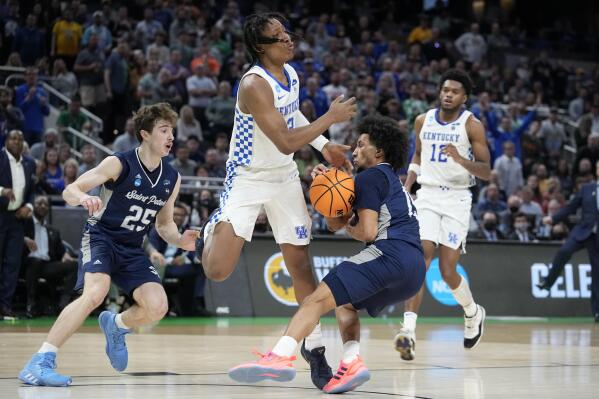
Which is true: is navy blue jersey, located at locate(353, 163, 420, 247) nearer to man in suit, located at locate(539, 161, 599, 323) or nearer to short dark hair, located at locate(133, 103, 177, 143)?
short dark hair, located at locate(133, 103, 177, 143)

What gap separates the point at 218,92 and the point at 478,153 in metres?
8.74

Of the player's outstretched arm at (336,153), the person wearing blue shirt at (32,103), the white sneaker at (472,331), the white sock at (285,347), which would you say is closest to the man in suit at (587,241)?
the white sneaker at (472,331)

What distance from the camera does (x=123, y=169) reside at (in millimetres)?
6762

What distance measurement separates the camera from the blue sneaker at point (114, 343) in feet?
21.8

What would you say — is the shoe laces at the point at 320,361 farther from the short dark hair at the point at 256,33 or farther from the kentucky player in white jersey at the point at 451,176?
the kentucky player in white jersey at the point at 451,176

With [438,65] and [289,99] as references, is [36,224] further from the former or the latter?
[438,65]

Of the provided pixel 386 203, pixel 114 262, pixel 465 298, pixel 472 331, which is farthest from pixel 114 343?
pixel 465 298

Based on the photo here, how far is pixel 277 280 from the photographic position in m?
13.9

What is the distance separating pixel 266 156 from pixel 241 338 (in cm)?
370

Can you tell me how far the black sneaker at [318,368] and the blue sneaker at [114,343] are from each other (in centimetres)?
126

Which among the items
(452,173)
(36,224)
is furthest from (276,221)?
(36,224)

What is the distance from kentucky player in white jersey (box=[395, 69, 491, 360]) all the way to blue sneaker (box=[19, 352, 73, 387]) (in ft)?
12.9

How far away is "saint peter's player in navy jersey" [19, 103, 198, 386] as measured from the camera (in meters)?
6.66

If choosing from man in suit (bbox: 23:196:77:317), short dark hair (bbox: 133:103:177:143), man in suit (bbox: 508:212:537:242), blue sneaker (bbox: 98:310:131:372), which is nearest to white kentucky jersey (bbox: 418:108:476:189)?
short dark hair (bbox: 133:103:177:143)
